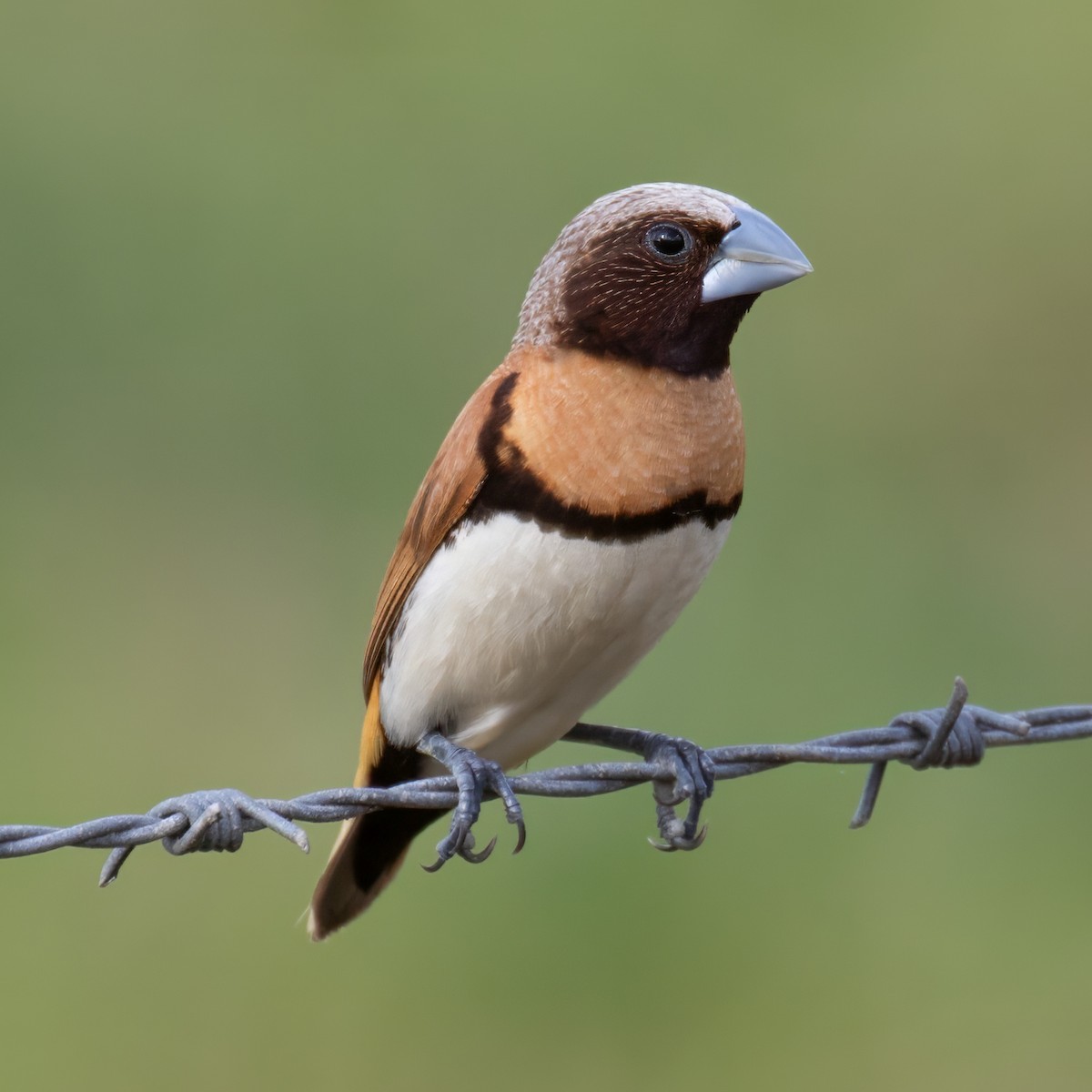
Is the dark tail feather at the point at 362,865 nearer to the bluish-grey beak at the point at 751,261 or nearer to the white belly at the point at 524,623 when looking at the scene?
the white belly at the point at 524,623

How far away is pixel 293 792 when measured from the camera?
21.4 ft

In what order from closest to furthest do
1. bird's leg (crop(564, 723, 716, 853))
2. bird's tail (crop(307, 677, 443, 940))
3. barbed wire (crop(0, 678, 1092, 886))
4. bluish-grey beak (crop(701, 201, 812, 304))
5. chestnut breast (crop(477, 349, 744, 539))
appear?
barbed wire (crop(0, 678, 1092, 886)) < chestnut breast (crop(477, 349, 744, 539)) < bluish-grey beak (crop(701, 201, 812, 304)) < bird's leg (crop(564, 723, 716, 853)) < bird's tail (crop(307, 677, 443, 940))

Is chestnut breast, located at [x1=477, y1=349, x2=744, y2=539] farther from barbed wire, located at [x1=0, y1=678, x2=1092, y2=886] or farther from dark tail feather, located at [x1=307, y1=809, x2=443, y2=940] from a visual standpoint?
dark tail feather, located at [x1=307, y1=809, x2=443, y2=940]

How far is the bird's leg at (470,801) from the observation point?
376 cm

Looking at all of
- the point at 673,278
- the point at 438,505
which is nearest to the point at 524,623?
the point at 438,505

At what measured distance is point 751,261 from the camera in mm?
3893

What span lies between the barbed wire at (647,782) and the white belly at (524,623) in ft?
0.88

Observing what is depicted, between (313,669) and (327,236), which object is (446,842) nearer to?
(313,669)

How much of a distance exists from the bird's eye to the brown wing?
44 centimetres

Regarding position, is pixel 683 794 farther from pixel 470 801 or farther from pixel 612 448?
pixel 612 448

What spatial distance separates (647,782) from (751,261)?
46.7 inches

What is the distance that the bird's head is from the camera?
390cm

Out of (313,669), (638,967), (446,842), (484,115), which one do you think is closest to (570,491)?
(446,842)

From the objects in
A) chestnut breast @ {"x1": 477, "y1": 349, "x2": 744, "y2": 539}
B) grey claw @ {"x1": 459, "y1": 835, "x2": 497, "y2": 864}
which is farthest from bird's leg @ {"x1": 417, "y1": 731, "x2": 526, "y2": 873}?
chestnut breast @ {"x1": 477, "y1": 349, "x2": 744, "y2": 539}
